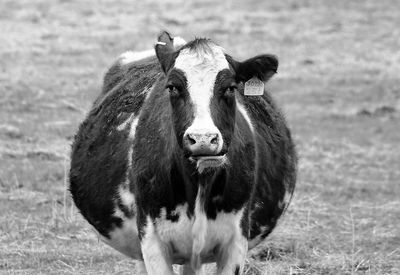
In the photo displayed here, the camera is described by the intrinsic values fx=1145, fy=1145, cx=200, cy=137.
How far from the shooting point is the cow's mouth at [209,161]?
6.69m

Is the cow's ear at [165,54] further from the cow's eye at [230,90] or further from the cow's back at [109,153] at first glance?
the cow's back at [109,153]

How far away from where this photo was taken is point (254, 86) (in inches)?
298

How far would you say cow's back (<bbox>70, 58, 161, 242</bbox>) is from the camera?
8.16 metres

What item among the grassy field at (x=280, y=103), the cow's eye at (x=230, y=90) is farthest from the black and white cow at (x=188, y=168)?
the grassy field at (x=280, y=103)

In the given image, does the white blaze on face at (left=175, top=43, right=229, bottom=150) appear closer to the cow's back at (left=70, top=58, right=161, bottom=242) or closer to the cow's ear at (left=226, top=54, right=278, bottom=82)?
the cow's ear at (left=226, top=54, right=278, bottom=82)

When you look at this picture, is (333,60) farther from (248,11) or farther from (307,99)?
(248,11)

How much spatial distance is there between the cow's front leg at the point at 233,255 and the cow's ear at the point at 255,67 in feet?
3.38

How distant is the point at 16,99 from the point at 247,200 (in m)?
11.5

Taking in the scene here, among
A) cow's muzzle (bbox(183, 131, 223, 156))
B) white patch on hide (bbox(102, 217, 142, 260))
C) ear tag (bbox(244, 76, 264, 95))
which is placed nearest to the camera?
cow's muzzle (bbox(183, 131, 223, 156))

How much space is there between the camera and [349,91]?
21.6 m

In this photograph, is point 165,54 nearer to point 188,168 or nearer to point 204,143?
point 188,168

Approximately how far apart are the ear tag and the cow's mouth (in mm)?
850

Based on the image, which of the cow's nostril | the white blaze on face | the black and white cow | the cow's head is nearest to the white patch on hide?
the black and white cow

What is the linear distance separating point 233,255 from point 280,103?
1282cm
